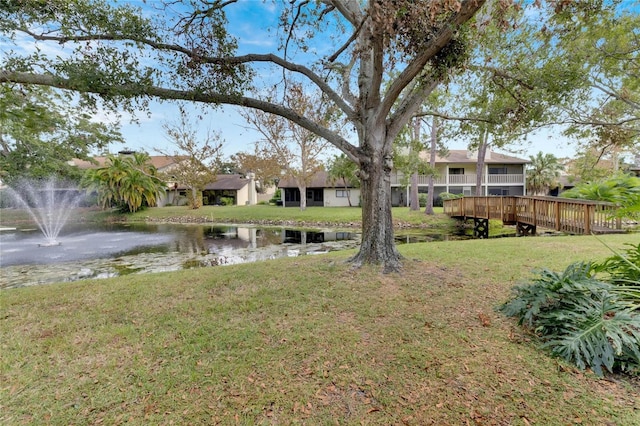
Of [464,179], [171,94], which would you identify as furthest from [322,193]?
[171,94]

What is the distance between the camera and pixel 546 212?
12.2 m

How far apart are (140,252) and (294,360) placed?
12084 millimetres

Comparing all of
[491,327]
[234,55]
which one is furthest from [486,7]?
[491,327]

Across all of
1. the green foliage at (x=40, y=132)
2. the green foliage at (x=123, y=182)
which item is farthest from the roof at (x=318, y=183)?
the green foliage at (x=40, y=132)

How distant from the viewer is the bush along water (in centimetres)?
287

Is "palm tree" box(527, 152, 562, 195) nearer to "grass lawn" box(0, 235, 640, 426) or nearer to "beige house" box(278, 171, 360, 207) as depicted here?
"beige house" box(278, 171, 360, 207)

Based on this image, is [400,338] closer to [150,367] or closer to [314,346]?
[314,346]

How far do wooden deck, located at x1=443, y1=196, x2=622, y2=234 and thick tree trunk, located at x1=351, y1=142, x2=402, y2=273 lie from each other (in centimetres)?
418

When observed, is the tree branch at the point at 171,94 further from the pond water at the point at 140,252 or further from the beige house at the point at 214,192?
the beige house at the point at 214,192

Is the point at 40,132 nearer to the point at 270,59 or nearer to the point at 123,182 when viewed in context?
the point at 270,59

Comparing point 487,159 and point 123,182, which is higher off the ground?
point 487,159

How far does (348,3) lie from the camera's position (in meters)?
6.06

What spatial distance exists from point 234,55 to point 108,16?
217 centimetres

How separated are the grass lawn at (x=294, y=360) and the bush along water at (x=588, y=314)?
170 millimetres
